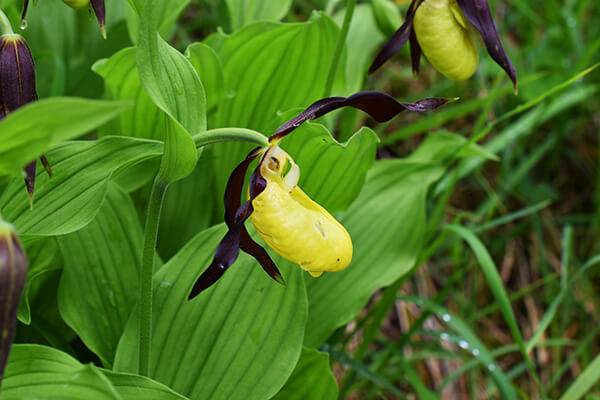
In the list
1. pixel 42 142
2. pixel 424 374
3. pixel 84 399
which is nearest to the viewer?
pixel 42 142

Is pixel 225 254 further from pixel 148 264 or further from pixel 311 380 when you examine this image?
pixel 311 380

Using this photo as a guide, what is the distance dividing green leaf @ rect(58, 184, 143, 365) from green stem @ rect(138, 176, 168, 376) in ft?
0.74

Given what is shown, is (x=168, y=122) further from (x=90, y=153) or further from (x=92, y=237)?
(x=92, y=237)

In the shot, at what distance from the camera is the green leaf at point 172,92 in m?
0.78

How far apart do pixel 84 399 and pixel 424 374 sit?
1.27m

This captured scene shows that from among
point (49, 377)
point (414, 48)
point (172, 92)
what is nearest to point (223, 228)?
point (172, 92)

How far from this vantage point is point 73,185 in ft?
3.22

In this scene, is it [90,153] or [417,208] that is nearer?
[90,153]

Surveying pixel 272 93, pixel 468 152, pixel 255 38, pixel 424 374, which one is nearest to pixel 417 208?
pixel 468 152

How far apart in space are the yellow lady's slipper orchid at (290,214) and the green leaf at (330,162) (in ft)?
0.90

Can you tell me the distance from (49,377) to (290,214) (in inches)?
15.1

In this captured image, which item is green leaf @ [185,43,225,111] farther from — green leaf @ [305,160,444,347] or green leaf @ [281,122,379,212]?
green leaf @ [305,160,444,347]

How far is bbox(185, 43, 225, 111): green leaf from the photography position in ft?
4.01

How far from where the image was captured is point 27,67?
0.82 m
